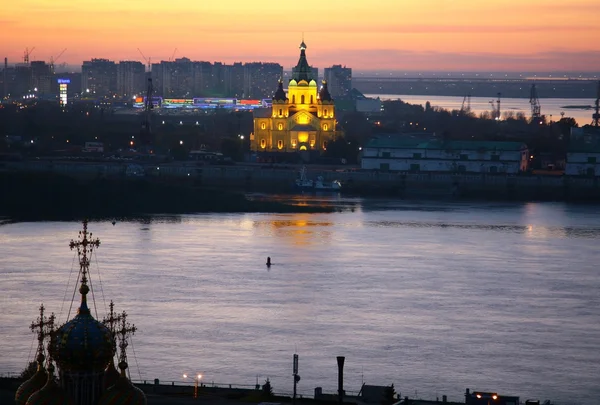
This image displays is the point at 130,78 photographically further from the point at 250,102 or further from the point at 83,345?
the point at 83,345

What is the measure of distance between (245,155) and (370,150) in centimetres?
649

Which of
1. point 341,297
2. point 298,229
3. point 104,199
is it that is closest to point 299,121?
point 104,199

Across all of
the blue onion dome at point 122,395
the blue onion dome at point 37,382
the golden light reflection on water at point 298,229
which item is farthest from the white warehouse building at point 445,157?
the blue onion dome at point 122,395

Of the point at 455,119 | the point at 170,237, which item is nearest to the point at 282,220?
the point at 170,237

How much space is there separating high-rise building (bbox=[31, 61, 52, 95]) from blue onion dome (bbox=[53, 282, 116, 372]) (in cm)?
12074

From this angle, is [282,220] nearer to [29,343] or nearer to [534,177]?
[534,177]

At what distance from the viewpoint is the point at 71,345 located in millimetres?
10570

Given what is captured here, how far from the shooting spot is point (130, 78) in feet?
439

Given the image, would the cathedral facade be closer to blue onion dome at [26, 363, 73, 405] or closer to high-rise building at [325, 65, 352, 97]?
blue onion dome at [26, 363, 73, 405]

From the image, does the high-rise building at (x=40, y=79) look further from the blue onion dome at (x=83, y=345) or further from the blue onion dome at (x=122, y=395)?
the blue onion dome at (x=83, y=345)

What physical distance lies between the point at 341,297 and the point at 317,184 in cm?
2374

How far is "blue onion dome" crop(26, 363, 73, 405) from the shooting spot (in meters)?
10.6

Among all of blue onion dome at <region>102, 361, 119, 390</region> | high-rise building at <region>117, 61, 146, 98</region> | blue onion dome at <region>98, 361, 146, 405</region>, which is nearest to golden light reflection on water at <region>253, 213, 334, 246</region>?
blue onion dome at <region>102, 361, 119, 390</region>

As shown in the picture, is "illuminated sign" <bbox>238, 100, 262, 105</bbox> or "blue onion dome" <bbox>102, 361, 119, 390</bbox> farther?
"illuminated sign" <bbox>238, 100, 262, 105</bbox>
